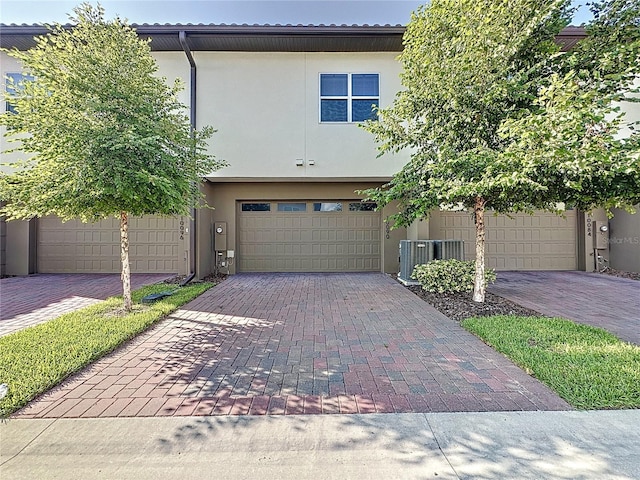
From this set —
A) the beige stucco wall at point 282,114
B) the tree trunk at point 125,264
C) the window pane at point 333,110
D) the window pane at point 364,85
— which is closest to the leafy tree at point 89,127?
the tree trunk at point 125,264

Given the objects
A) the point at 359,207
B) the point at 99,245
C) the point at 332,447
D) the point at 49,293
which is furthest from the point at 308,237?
the point at 332,447

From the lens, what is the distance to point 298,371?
3.61 metres

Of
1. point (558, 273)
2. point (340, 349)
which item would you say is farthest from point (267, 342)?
point (558, 273)

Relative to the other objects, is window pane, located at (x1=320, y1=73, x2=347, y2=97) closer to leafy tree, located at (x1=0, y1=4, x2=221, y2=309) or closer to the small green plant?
leafy tree, located at (x1=0, y1=4, x2=221, y2=309)

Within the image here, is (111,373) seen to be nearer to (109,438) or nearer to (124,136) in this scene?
(109,438)

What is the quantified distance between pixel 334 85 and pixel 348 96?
0.52 m

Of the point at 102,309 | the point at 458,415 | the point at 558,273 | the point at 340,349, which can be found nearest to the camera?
the point at 458,415

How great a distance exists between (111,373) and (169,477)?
1.95 metres

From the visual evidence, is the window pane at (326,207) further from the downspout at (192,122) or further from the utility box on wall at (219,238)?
the downspout at (192,122)

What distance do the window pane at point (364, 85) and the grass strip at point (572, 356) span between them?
7189 mm

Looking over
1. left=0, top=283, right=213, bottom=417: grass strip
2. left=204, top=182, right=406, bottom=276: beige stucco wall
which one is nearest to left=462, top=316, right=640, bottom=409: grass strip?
left=0, top=283, right=213, bottom=417: grass strip

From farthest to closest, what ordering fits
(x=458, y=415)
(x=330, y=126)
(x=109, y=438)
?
(x=330, y=126), (x=458, y=415), (x=109, y=438)

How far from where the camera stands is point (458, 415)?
2729mm

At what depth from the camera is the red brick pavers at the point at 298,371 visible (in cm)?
291
